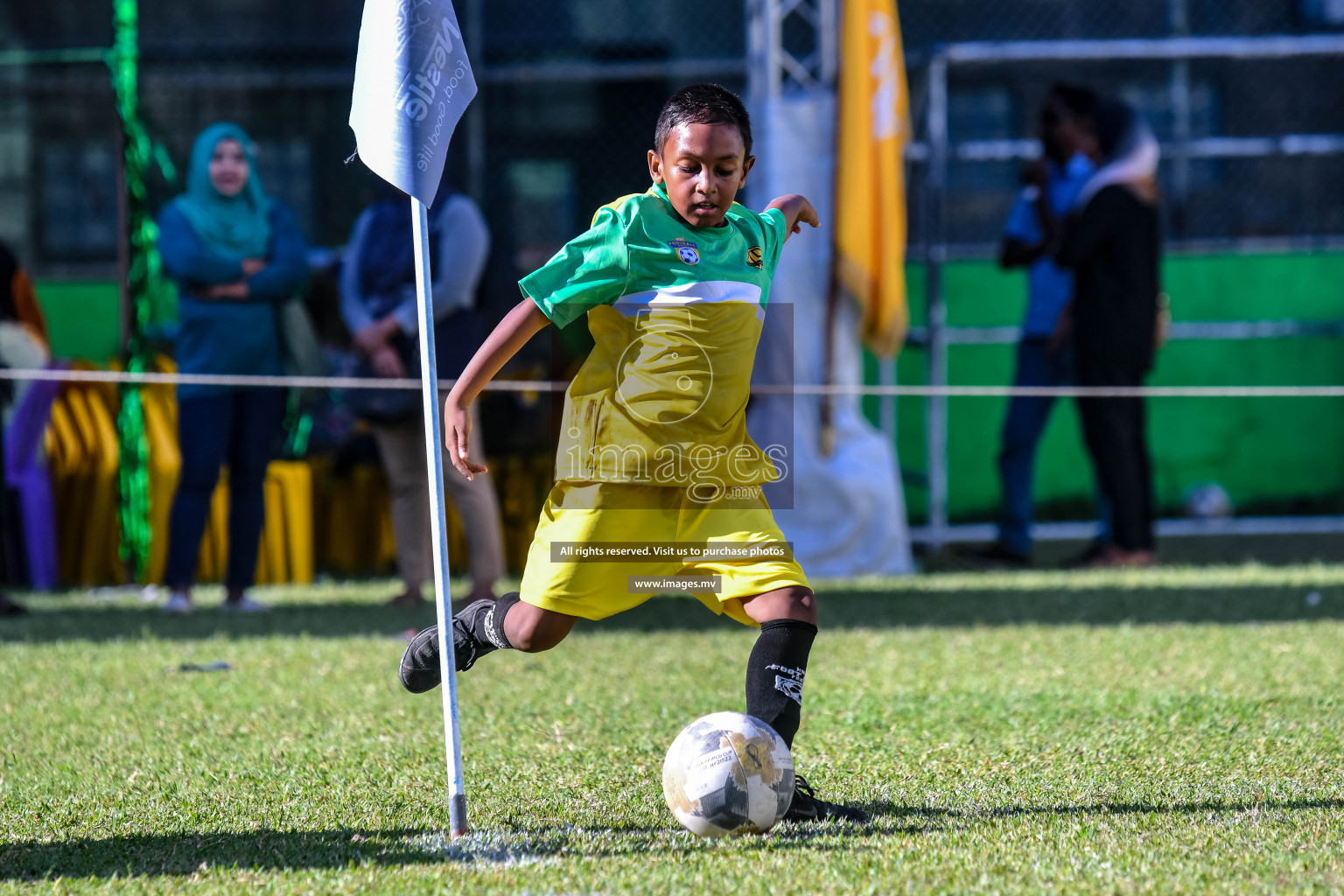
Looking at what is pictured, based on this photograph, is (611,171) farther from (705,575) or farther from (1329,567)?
(705,575)

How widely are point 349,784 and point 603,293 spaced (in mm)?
1317

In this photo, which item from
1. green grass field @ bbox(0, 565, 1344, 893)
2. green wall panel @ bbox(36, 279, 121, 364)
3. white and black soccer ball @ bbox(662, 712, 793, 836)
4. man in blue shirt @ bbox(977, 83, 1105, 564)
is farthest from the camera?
green wall panel @ bbox(36, 279, 121, 364)

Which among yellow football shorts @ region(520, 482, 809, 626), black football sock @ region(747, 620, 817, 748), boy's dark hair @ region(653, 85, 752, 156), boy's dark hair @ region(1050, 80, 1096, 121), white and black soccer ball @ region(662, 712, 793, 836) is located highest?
boy's dark hair @ region(1050, 80, 1096, 121)

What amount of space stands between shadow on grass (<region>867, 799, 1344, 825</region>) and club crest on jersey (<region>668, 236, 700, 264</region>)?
1.25m

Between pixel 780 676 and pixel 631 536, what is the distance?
437 mm

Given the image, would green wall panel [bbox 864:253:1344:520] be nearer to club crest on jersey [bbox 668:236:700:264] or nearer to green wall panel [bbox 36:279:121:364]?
green wall panel [bbox 36:279:121:364]

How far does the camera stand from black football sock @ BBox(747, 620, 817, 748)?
3.21m

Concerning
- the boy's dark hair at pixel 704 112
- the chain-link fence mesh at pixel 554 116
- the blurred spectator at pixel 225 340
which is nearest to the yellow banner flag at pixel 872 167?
the blurred spectator at pixel 225 340

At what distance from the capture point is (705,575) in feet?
11.1

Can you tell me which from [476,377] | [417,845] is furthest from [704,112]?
[417,845]

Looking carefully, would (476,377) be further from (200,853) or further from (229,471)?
(229,471)

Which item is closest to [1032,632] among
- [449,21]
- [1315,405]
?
[449,21]

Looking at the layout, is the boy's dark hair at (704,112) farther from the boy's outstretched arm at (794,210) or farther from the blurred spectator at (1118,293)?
the blurred spectator at (1118,293)

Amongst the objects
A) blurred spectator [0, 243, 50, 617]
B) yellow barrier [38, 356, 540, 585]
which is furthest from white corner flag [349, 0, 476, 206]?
blurred spectator [0, 243, 50, 617]
